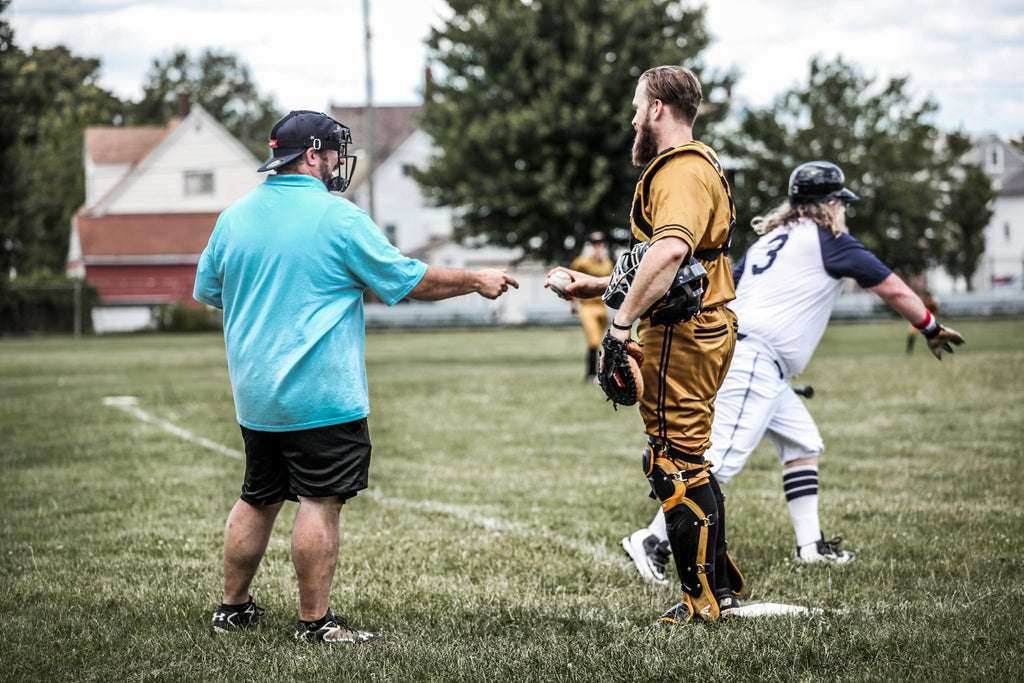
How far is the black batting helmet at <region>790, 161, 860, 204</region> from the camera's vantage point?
5.39 m

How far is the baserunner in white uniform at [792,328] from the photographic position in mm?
5246

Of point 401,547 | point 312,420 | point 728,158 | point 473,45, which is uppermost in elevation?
point 473,45

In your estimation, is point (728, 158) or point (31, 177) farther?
point (728, 158)

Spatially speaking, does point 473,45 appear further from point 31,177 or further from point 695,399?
point 695,399

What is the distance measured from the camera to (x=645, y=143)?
13.9ft

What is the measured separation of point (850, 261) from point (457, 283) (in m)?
2.34

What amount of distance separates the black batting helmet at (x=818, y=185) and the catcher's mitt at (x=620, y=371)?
6.51ft

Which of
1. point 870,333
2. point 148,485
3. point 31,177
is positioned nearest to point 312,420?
point 148,485

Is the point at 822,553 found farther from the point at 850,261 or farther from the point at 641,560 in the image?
the point at 850,261

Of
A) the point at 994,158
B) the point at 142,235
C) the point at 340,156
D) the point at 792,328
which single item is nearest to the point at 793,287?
the point at 792,328

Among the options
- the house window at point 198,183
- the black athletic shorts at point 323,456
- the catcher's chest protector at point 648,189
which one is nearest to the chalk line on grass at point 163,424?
the black athletic shorts at point 323,456

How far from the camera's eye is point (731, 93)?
37906mm

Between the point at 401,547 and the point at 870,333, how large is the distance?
27992 millimetres

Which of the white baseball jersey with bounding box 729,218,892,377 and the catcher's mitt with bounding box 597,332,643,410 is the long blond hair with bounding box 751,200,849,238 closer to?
the white baseball jersey with bounding box 729,218,892,377
